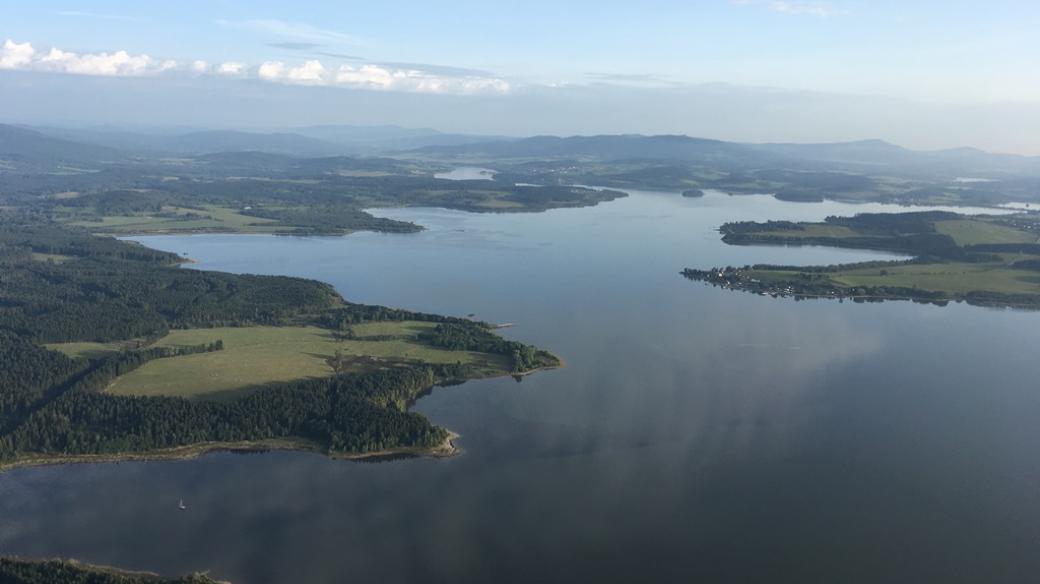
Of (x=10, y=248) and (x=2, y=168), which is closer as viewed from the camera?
(x=10, y=248)

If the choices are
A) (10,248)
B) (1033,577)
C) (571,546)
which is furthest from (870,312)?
(10,248)

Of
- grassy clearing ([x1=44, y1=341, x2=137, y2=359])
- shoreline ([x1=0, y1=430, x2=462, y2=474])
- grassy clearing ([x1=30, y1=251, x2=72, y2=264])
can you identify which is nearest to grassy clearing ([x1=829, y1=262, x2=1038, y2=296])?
shoreline ([x1=0, y1=430, x2=462, y2=474])

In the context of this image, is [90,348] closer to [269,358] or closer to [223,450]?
[269,358]

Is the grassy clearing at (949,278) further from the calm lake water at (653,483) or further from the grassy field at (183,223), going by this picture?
the grassy field at (183,223)

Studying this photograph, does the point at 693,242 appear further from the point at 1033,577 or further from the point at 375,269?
the point at 1033,577

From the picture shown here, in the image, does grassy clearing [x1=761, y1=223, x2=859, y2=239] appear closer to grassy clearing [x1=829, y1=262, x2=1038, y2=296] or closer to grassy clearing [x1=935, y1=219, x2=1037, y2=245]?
grassy clearing [x1=935, y1=219, x2=1037, y2=245]

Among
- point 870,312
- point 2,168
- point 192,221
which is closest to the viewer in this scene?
point 870,312
